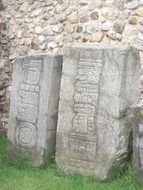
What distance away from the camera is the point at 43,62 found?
514 cm

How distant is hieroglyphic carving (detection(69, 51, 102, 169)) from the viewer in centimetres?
476

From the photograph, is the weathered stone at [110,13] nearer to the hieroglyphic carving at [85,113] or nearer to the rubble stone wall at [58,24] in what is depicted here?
the rubble stone wall at [58,24]

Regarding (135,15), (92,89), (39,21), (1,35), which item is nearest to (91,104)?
(92,89)

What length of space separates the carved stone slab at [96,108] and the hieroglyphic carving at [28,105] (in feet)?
1.09

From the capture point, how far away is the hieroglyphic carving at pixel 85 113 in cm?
476

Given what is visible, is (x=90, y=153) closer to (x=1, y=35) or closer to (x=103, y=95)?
(x=103, y=95)

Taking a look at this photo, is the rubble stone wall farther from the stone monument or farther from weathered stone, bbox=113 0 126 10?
the stone monument

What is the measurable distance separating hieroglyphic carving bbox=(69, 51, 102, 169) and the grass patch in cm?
19

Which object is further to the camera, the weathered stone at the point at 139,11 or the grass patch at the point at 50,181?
the weathered stone at the point at 139,11

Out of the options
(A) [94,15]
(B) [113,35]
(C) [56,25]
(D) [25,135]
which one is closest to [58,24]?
(C) [56,25]

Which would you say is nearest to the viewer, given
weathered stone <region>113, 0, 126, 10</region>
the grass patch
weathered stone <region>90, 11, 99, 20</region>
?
the grass patch

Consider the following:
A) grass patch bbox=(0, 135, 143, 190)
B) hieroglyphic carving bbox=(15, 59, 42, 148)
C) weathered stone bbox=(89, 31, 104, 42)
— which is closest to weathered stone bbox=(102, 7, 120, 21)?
weathered stone bbox=(89, 31, 104, 42)

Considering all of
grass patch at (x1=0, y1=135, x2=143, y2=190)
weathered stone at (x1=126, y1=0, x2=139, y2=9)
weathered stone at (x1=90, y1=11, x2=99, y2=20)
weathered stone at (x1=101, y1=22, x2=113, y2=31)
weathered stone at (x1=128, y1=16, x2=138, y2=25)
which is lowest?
grass patch at (x1=0, y1=135, x2=143, y2=190)

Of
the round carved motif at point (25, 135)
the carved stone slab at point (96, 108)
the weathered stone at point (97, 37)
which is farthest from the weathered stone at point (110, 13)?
the round carved motif at point (25, 135)
